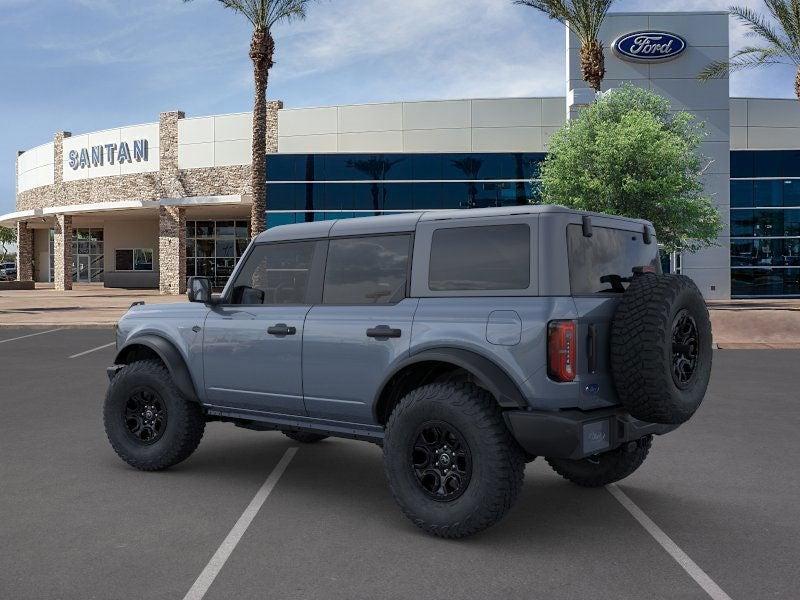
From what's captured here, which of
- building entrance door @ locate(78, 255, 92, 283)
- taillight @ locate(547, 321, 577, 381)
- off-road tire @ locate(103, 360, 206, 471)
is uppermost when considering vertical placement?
building entrance door @ locate(78, 255, 92, 283)

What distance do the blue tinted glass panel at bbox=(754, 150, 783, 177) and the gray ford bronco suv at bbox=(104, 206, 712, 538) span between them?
34920 mm

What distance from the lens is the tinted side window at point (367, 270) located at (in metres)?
5.30

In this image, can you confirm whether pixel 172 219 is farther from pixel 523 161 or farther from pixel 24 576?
pixel 24 576

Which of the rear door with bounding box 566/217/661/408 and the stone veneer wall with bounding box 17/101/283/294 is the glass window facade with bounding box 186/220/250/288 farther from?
the rear door with bounding box 566/217/661/408

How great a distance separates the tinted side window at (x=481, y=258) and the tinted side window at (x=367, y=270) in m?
0.27

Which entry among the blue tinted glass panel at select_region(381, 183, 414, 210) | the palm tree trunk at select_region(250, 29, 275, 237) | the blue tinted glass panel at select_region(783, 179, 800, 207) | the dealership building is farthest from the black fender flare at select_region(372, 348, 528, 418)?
the blue tinted glass panel at select_region(783, 179, 800, 207)

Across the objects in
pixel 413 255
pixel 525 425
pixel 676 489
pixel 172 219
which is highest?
pixel 172 219

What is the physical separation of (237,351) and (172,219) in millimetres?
37542

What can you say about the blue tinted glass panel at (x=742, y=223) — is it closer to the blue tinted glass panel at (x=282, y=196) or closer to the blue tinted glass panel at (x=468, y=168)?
the blue tinted glass panel at (x=468, y=168)

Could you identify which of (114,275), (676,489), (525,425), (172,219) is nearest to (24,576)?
(525,425)

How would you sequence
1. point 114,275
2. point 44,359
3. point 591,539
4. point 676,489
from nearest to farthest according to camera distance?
1. point 591,539
2. point 676,489
3. point 44,359
4. point 114,275

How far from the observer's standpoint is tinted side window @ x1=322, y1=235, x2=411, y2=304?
530cm

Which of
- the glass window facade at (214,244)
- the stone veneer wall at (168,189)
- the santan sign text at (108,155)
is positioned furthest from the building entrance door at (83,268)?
the glass window facade at (214,244)

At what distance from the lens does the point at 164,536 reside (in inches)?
189
